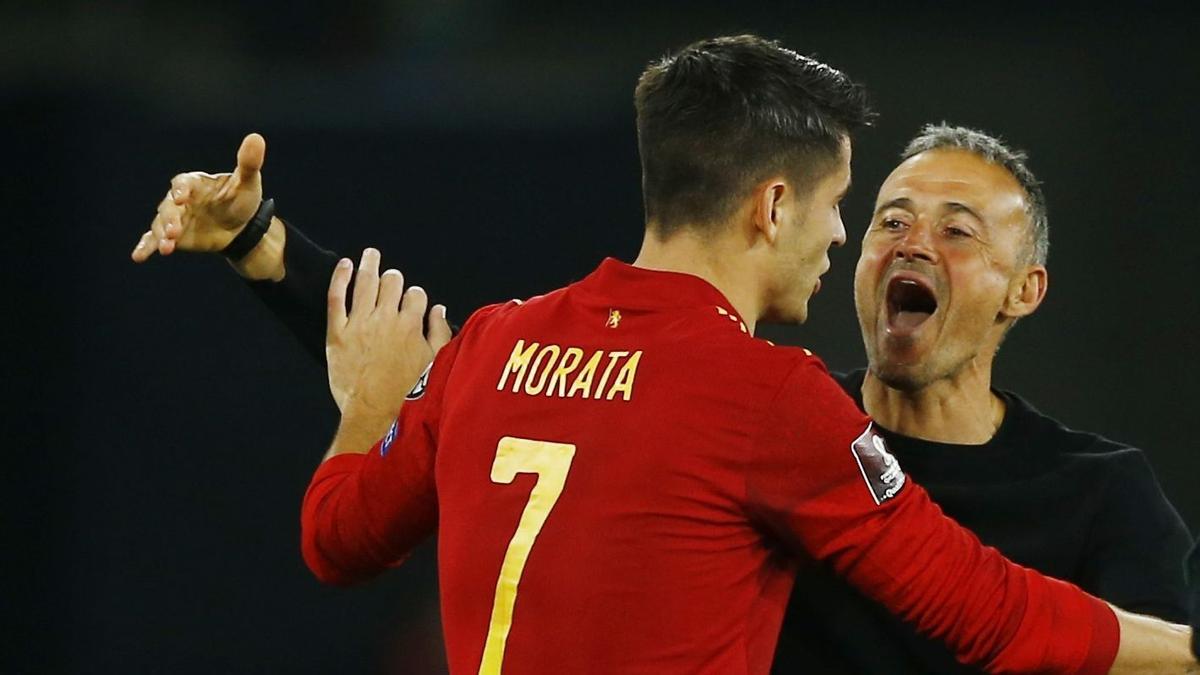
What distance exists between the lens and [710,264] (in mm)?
2537

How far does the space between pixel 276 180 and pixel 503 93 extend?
3.03 feet

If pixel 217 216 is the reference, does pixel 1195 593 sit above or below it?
below

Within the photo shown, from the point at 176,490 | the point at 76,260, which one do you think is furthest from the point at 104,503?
the point at 76,260

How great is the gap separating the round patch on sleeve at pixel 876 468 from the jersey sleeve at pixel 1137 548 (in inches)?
24.8

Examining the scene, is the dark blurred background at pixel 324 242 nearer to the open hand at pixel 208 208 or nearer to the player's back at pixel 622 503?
the open hand at pixel 208 208

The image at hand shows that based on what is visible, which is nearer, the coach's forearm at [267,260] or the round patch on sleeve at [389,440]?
the round patch on sleeve at [389,440]

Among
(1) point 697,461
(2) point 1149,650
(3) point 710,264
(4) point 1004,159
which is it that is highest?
(4) point 1004,159

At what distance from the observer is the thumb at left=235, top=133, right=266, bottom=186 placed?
291 centimetres

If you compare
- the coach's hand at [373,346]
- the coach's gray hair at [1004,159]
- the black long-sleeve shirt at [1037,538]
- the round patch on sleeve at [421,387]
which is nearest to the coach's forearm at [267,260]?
the coach's hand at [373,346]

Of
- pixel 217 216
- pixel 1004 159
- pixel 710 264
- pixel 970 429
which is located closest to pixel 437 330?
pixel 217 216

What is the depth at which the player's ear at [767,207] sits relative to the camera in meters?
2.53

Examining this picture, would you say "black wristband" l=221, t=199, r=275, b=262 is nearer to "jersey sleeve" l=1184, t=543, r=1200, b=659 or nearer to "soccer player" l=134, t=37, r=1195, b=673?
"soccer player" l=134, t=37, r=1195, b=673

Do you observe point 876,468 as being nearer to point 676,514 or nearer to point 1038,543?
point 676,514

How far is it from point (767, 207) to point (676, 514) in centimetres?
50
